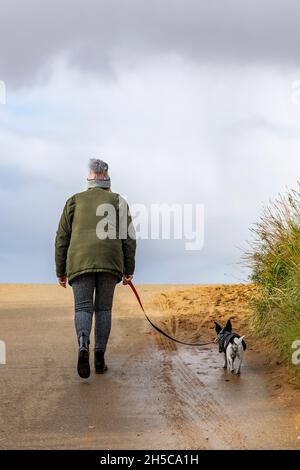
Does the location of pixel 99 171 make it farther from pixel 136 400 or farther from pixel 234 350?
pixel 136 400

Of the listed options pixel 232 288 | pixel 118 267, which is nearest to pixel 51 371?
pixel 118 267

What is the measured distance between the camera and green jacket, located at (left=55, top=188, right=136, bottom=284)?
9742 mm

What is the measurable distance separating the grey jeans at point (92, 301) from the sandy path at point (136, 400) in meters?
0.54

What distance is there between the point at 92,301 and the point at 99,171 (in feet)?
4.89

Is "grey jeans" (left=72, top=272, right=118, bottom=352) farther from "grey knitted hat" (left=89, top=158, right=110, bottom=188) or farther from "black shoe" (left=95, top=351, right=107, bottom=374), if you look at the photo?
"grey knitted hat" (left=89, top=158, right=110, bottom=188)

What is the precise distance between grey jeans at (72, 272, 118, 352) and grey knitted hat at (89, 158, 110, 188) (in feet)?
3.45

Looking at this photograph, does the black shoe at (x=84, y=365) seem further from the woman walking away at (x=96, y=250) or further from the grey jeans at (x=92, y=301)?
the grey jeans at (x=92, y=301)

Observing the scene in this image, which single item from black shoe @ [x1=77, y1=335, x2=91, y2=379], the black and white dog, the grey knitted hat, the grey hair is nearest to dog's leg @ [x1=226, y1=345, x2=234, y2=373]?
the black and white dog

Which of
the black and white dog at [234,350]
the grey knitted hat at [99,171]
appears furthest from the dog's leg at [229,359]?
the grey knitted hat at [99,171]

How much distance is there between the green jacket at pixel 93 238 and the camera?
32.0ft

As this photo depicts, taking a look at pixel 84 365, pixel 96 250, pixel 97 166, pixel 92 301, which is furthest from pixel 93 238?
pixel 84 365

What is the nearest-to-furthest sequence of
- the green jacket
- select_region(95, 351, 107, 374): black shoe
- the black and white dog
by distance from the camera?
the green jacket → the black and white dog → select_region(95, 351, 107, 374): black shoe

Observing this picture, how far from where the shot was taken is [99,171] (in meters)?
10.1

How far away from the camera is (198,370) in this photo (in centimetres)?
1031
